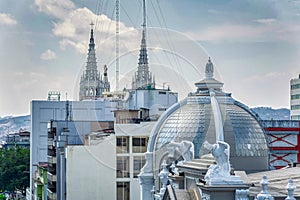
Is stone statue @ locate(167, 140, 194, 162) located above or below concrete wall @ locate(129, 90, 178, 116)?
below

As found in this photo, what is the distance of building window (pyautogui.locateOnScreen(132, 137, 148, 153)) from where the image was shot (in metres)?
46.4

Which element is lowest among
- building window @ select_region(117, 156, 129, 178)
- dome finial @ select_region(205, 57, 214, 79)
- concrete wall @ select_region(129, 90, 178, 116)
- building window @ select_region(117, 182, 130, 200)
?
building window @ select_region(117, 182, 130, 200)

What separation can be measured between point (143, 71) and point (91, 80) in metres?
20.0

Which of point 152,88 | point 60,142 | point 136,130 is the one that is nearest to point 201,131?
point 136,130

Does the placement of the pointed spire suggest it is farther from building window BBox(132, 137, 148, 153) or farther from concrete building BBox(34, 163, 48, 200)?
concrete building BBox(34, 163, 48, 200)

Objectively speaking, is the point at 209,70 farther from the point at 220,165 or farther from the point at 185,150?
the point at 220,165

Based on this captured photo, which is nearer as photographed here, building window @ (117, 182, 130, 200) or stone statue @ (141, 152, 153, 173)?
stone statue @ (141, 152, 153, 173)

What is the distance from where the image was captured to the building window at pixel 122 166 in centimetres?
4622

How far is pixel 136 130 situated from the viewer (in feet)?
151

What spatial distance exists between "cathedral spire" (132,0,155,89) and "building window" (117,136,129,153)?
132 inches

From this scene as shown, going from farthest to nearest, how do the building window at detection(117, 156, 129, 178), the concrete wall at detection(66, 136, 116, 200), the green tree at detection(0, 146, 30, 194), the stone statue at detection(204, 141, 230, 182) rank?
the green tree at detection(0, 146, 30, 194)
the building window at detection(117, 156, 129, 178)
the concrete wall at detection(66, 136, 116, 200)
the stone statue at detection(204, 141, 230, 182)

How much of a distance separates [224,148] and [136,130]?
82.0ft

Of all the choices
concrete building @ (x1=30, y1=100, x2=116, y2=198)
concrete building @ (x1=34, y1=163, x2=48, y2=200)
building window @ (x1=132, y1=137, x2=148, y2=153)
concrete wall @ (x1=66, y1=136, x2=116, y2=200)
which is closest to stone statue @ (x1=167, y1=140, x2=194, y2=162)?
concrete wall @ (x1=66, y1=136, x2=116, y2=200)

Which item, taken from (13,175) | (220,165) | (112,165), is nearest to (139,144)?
(112,165)
